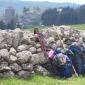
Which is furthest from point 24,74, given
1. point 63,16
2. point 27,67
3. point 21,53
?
point 63,16

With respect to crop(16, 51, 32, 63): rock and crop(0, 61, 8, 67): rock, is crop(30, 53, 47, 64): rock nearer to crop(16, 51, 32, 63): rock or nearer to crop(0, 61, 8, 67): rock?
crop(16, 51, 32, 63): rock

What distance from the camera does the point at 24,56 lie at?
14711 millimetres

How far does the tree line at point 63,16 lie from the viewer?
24.8 meters

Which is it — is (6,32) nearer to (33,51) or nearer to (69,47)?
(33,51)

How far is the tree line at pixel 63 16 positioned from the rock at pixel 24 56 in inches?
334

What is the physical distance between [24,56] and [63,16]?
1240cm

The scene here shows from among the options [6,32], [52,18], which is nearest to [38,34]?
[6,32]

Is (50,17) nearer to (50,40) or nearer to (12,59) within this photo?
(50,40)

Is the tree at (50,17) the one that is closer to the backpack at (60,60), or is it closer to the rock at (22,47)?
the rock at (22,47)

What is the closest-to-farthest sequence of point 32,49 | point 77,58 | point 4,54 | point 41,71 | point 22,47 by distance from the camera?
point 4,54, point 41,71, point 22,47, point 32,49, point 77,58

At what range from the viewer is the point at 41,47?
51.2 feet

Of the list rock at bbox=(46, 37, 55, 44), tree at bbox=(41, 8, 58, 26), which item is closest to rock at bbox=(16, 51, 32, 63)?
rock at bbox=(46, 37, 55, 44)

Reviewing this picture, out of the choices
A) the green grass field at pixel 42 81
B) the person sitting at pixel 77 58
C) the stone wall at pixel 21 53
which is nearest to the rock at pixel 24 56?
the stone wall at pixel 21 53

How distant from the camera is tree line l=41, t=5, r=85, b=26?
2478 centimetres
